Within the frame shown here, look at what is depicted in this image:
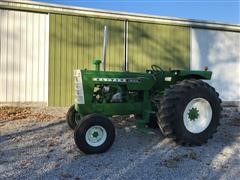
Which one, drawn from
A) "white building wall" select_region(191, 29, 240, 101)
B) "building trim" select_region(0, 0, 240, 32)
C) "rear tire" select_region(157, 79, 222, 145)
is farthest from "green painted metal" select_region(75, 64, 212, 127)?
"white building wall" select_region(191, 29, 240, 101)

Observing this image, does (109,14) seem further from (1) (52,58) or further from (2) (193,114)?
(2) (193,114)

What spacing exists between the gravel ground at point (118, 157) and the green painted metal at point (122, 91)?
0.60m

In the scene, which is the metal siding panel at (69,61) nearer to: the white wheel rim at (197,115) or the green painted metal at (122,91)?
the green painted metal at (122,91)

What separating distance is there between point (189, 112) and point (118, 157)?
1.67 meters

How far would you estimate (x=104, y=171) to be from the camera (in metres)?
5.48

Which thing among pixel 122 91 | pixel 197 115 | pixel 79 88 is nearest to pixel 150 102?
pixel 122 91

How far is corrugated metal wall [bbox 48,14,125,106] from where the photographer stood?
11.5 meters

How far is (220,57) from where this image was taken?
14219 mm

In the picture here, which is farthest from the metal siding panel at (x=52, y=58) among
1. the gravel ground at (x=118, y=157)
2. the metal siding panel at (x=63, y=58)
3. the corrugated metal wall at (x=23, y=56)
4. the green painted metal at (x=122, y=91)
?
the green painted metal at (x=122, y=91)

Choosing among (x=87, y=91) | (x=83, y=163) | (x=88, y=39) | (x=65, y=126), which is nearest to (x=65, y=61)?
(x=88, y=39)

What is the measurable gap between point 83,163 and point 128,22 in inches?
291

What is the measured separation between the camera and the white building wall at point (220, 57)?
45.0 ft

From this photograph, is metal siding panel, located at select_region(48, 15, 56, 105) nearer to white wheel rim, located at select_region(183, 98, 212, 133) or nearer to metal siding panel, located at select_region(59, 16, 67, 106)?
metal siding panel, located at select_region(59, 16, 67, 106)

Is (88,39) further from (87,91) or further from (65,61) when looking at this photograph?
(87,91)
